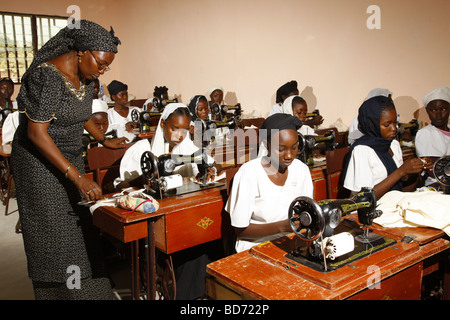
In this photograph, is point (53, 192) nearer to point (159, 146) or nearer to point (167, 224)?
point (167, 224)

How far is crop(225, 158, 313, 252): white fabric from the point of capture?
2.02 metres

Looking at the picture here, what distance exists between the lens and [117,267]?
3.40 meters

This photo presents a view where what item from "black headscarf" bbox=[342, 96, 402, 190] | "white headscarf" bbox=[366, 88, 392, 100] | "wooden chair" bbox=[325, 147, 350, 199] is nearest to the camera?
"black headscarf" bbox=[342, 96, 402, 190]

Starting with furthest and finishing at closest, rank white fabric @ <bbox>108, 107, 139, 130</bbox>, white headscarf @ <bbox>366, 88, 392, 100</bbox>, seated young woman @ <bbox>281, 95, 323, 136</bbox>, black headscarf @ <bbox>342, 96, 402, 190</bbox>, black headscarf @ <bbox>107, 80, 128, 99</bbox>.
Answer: black headscarf @ <bbox>107, 80, 128, 99</bbox> → white fabric @ <bbox>108, 107, 139, 130</bbox> → white headscarf @ <bbox>366, 88, 392, 100</bbox> → seated young woman @ <bbox>281, 95, 323, 136</bbox> → black headscarf @ <bbox>342, 96, 402, 190</bbox>

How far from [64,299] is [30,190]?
0.61 meters

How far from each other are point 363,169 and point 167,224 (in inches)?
48.8

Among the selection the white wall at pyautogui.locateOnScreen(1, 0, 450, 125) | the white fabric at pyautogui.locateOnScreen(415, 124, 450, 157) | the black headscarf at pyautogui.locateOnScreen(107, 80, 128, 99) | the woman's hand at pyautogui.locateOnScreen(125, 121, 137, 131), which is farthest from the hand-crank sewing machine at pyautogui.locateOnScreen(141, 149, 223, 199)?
the black headscarf at pyautogui.locateOnScreen(107, 80, 128, 99)

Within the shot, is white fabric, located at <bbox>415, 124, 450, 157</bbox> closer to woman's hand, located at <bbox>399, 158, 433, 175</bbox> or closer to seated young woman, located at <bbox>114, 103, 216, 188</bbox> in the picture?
woman's hand, located at <bbox>399, 158, 433, 175</bbox>

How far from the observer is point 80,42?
186 centimetres

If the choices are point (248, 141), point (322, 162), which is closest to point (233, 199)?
point (322, 162)

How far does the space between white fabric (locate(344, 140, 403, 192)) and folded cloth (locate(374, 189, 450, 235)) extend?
47 centimetres

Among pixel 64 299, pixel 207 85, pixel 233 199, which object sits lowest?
pixel 64 299

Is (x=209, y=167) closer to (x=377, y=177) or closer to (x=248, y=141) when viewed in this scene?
(x=377, y=177)

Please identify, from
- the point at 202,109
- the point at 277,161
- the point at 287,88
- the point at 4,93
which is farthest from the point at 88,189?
the point at 4,93
